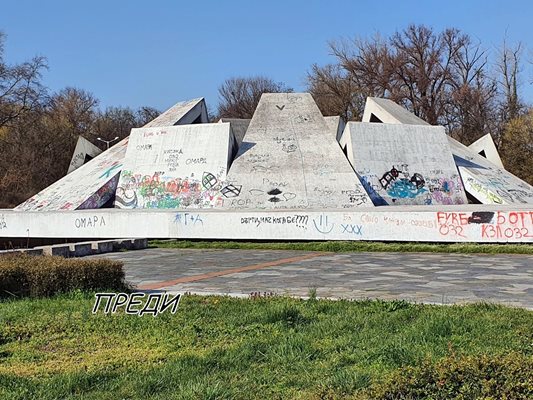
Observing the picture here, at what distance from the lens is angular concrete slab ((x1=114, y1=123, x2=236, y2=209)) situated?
69.0ft

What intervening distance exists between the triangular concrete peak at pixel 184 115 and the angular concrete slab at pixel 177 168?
2.23 m

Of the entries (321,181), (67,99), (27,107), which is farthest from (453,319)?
(67,99)

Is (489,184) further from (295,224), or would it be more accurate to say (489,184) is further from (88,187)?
(88,187)

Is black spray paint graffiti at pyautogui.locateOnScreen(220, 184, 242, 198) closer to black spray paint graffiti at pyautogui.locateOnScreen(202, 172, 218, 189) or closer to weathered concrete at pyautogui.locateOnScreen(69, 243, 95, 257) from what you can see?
black spray paint graffiti at pyautogui.locateOnScreen(202, 172, 218, 189)

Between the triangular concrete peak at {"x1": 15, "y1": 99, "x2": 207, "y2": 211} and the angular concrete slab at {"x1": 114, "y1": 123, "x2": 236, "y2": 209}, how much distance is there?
1.66 ft

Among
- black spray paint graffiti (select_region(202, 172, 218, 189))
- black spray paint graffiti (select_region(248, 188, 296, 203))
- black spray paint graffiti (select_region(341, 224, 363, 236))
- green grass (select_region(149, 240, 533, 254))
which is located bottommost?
green grass (select_region(149, 240, 533, 254))

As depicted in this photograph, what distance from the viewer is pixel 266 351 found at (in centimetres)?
457

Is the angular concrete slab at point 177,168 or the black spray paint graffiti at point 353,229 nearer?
the black spray paint graffiti at point 353,229

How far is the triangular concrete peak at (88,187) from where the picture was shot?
2095cm

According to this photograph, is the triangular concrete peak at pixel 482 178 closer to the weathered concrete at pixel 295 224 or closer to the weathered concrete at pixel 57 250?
the weathered concrete at pixel 295 224

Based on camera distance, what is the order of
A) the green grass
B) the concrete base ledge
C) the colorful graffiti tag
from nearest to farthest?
the concrete base ledge, the green grass, the colorful graffiti tag

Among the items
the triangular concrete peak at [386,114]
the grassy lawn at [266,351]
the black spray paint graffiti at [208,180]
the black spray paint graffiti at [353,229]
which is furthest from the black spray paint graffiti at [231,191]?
the grassy lawn at [266,351]

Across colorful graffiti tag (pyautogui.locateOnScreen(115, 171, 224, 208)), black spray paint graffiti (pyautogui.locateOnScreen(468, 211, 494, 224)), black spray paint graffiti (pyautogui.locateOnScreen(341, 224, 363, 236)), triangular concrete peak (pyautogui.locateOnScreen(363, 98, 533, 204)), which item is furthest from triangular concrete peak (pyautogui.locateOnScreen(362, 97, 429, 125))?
black spray paint graffiti (pyautogui.locateOnScreen(468, 211, 494, 224))

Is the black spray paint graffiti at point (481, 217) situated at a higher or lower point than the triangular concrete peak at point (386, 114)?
lower
